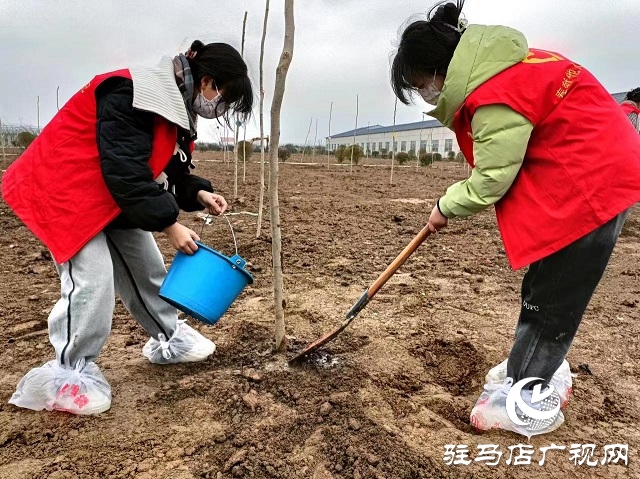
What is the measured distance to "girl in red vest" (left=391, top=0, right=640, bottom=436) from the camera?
160 cm

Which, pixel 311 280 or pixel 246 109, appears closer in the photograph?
pixel 246 109

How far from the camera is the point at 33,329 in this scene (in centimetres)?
284

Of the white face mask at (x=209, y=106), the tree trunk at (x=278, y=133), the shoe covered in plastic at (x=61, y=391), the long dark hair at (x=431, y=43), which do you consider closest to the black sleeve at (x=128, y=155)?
the white face mask at (x=209, y=106)

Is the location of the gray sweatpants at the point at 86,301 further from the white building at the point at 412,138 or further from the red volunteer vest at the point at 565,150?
the white building at the point at 412,138

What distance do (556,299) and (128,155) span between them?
1.56 m

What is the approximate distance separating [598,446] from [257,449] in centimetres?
126

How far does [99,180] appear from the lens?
1.84m

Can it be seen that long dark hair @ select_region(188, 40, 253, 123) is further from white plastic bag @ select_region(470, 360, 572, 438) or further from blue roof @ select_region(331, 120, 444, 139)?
blue roof @ select_region(331, 120, 444, 139)

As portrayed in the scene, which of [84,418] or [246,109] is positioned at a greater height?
[246,109]

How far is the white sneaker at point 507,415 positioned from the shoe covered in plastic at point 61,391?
1480mm

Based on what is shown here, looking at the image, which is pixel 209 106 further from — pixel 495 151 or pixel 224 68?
pixel 495 151

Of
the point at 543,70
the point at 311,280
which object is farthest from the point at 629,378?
the point at 311,280

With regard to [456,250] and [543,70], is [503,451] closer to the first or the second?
[543,70]

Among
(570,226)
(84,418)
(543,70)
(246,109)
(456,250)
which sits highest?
(543,70)
